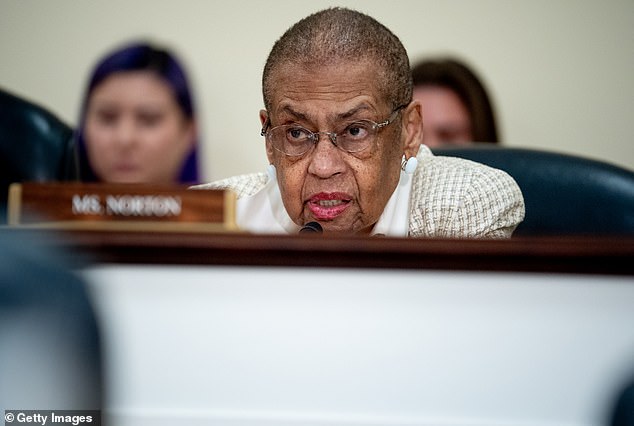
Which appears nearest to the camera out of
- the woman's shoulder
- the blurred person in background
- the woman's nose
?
the woman's nose

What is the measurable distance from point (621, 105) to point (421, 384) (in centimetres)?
201

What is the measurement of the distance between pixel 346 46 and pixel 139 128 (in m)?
0.99

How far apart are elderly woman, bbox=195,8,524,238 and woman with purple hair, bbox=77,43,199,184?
81 centimetres

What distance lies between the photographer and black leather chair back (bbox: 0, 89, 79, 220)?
71.6 inches

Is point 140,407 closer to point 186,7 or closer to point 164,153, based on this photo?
point 164,153

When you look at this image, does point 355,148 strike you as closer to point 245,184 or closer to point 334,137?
point 334,137

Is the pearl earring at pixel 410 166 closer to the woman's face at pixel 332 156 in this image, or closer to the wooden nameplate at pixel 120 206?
the woman's face at pixel 332 156

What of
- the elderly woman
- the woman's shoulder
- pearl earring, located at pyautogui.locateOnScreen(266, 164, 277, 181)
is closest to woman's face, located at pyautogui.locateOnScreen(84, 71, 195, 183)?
the woman's shoulder

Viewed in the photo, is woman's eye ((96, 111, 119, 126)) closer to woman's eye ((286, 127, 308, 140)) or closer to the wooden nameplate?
woman's eye ((286, 127, 308, 140))

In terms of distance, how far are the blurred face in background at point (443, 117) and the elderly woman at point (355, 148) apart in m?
0.91

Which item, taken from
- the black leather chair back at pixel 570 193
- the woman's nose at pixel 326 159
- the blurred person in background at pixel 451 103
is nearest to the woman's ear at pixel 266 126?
the woman's nose at pixel 326 159

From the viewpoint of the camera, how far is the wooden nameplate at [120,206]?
0.79m

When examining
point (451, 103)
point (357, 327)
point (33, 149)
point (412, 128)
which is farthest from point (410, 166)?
point (451, 103)

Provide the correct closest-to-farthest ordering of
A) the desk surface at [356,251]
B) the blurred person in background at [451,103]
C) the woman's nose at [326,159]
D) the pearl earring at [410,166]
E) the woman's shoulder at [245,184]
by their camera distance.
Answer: the desk surface at [356,251] < the woman's nose at [326,159] < the pearl earring at [410,166] < the woman's shoulder at [245,184] < the blurred person in background at [451,103]
